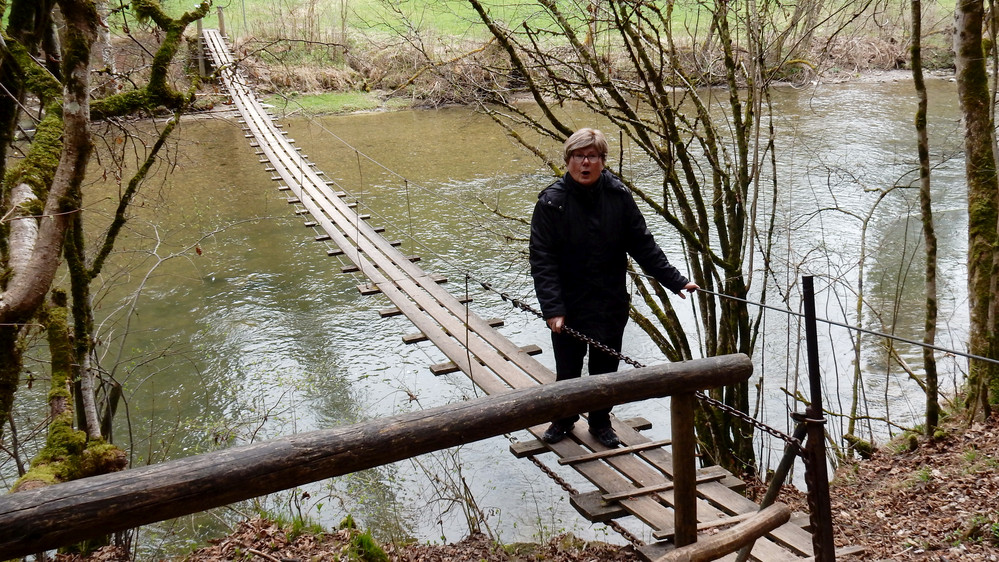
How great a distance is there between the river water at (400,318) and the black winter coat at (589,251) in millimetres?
1422

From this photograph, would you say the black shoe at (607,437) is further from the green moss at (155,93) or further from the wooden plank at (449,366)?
the green moss at (155,93)

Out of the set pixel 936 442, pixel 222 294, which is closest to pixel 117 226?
pixel 222 294

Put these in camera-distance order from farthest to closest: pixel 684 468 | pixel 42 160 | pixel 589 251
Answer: pixel 42 160
pixel 589 251
pixel 684 468

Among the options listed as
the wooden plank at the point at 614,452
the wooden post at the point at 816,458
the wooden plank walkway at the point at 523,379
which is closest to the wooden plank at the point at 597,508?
the wooden plank walkway at the point at 523,379

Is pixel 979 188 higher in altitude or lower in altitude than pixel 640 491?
higher

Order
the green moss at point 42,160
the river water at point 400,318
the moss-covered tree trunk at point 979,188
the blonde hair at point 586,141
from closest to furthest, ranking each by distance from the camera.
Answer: the blonde hair at point 586,141, the green moss at point 42,160, the moss-covered tree trunk at point 979,188, the river water at point 400,318

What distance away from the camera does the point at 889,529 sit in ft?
→ 9.76

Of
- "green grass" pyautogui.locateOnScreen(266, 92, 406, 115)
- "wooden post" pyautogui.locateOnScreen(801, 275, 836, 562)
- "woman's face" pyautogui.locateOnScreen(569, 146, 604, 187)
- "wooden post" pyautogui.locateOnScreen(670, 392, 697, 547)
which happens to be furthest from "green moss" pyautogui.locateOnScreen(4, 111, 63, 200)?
"green grass" pyautogui.locateOnScreen(266, 92, 406, 115)

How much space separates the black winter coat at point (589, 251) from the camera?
241 cm

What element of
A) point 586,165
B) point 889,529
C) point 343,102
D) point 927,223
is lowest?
point 889,529

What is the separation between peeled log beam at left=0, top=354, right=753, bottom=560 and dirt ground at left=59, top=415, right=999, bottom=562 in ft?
4.60

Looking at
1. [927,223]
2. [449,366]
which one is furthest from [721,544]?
[927,223]

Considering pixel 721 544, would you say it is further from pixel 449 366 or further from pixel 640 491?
pixel 449 366

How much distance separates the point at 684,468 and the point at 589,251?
0.81 m
